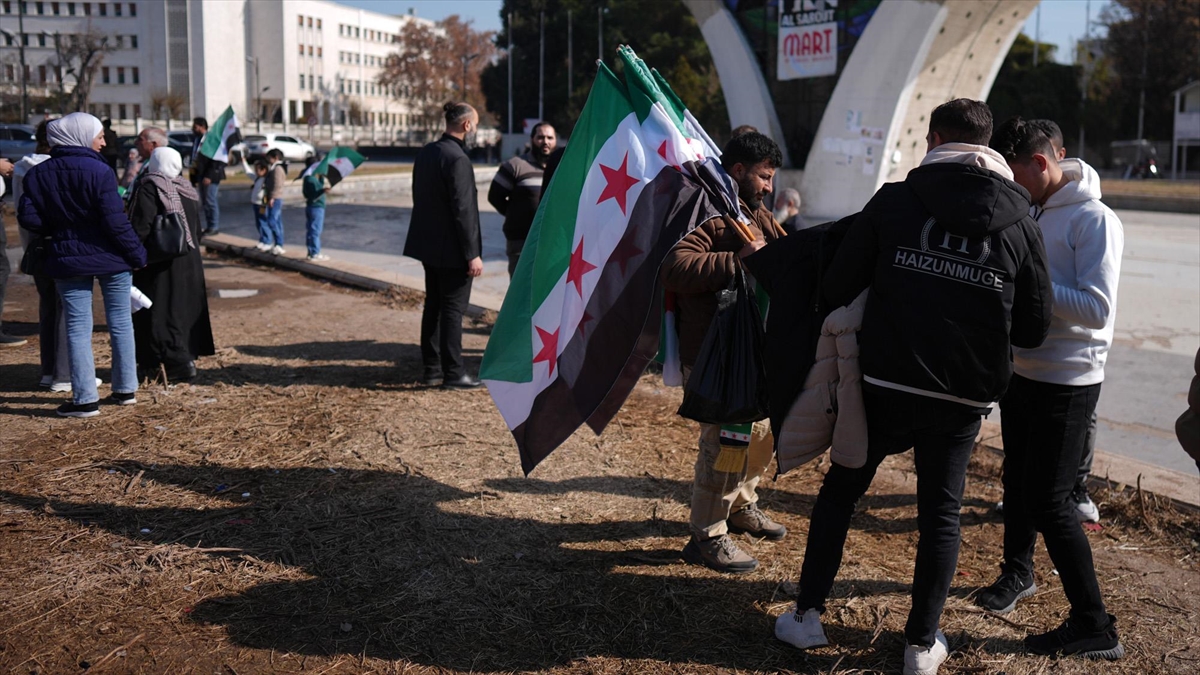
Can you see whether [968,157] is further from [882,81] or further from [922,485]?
[882,81]

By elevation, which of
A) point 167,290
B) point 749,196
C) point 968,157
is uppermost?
point 968,157

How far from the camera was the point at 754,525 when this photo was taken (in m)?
4.48

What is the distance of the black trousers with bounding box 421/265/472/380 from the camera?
22.5ft

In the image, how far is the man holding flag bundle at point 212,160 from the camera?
15289 mm

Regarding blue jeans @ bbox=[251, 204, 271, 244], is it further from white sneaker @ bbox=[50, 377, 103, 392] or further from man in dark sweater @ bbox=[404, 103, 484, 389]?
man in dark sweater @ bbox=[404, 103, 484, 389]

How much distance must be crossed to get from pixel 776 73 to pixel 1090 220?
19.4 meters

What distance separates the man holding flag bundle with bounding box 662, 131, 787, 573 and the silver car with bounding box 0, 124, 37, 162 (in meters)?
31.9

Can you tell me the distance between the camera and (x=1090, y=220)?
11.6 feet

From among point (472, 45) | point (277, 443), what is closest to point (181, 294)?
point (277, 443)

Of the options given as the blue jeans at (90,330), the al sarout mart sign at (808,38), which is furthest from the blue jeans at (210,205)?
the al sarout mart sign at (808,38)

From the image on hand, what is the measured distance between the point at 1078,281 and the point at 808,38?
18.9 meters

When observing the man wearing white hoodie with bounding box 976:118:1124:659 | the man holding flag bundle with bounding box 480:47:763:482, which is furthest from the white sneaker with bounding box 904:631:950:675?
the man holding flag bundle with bounding box 480:47:763:482

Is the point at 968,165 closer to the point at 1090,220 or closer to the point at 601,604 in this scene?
the point at 1090,220

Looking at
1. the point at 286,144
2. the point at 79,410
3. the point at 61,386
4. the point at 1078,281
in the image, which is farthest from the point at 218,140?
the point at 286,144
